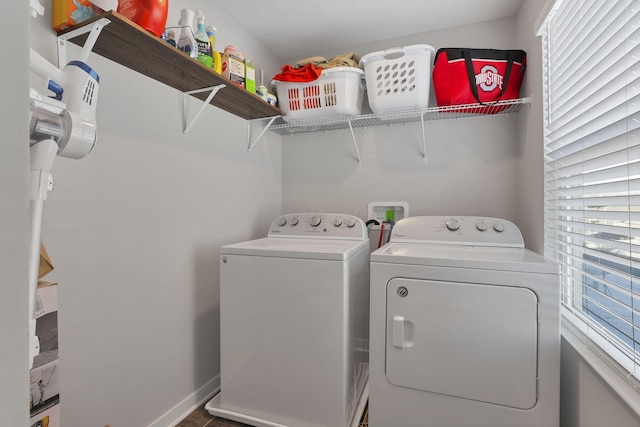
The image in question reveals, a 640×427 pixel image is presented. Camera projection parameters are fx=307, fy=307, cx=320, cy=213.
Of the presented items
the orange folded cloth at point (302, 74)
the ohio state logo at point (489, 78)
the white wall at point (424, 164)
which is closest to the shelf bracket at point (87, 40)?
the orange folded cloth at point (302, 74)

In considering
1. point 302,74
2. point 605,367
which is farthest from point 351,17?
point 605,367

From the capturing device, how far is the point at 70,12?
106 cm

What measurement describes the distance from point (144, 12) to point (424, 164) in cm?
182

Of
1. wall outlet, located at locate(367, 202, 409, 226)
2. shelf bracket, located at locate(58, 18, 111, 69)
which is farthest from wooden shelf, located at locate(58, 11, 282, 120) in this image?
wall outlet, located at locate(367, 202, 409, 226)

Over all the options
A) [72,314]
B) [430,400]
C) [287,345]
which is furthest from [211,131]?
[430,400]

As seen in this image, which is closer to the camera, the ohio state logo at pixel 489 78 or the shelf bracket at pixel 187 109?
the shelf bracket at pixel 187 109

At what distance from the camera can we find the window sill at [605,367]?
2.73ft

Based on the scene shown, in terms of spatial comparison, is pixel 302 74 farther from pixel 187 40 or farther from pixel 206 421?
pixel 206 421

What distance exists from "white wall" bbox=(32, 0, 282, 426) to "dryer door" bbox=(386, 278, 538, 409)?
1084mm

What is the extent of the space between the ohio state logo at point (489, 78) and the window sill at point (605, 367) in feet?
4.30

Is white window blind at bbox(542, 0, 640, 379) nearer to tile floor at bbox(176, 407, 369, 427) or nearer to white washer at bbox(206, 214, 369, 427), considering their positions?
white washer at bbox(206, 214, 369, 427)

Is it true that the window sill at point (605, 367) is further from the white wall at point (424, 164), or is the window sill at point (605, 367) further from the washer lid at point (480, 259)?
the white wall at point (424, 164)

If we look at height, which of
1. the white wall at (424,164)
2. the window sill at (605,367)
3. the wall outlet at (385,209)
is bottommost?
the window sill at (605,367)

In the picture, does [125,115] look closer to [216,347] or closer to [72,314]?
[72,314]
